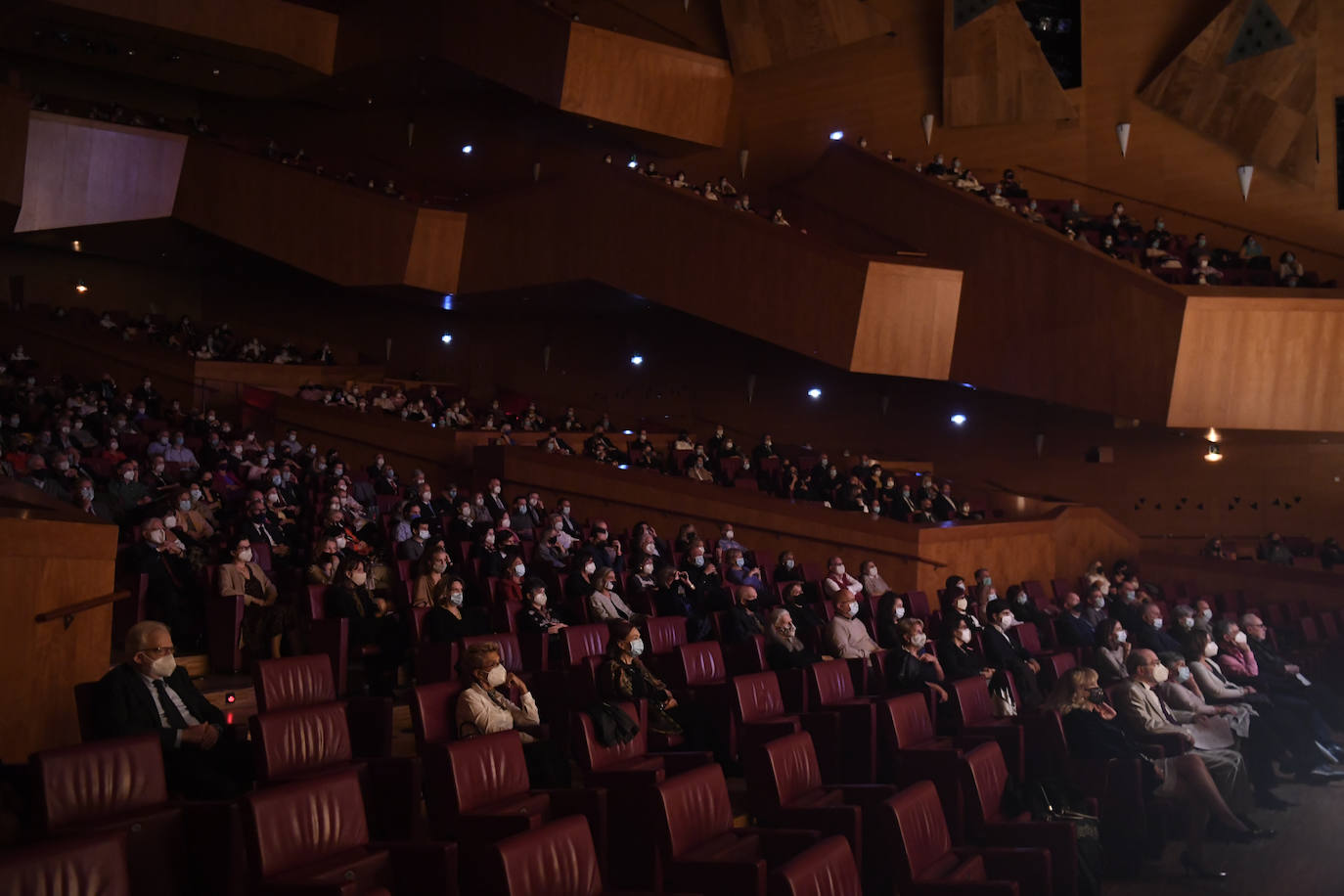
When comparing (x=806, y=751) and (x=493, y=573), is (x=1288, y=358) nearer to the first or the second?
(x=493, y=573)

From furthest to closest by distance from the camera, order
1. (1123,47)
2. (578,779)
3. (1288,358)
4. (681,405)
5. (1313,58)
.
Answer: (681,405) < (1123,47) < (1313,58) < (1288,358) < (578,779)

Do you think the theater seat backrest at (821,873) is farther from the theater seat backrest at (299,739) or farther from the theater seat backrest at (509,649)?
the theater seat backrest at (509,649)

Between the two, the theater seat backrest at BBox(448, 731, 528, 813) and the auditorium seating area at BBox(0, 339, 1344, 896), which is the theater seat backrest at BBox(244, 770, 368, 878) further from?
the theater seat backrest at BBox(448, 731, 528, 813)

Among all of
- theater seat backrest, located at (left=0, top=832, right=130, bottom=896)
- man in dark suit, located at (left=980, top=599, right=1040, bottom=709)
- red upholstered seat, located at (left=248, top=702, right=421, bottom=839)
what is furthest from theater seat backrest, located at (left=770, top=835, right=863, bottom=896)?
man in dark suit, located at (left=980, top=599, right=1040, bottom=709)

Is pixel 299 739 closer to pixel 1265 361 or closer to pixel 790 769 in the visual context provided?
pixel 790 769

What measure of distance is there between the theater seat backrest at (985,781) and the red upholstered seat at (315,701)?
1819mm

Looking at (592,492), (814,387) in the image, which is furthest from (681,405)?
(592,492)

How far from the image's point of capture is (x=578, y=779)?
4352mm

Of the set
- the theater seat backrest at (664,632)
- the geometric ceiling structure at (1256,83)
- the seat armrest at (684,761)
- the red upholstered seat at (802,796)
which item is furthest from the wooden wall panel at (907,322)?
the red upholstered seat at (802,796)

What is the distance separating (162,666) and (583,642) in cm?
185

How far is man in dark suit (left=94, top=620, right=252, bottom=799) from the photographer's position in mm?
3279

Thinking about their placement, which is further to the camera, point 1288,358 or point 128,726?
point 1288,358

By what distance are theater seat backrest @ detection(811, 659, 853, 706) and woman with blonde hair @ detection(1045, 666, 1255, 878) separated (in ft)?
2.61

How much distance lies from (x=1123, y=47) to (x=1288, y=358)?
3.89m
